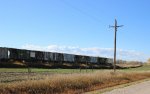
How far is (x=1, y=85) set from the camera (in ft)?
54.2

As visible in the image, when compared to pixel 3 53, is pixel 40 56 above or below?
below

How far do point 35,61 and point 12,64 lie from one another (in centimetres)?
1003

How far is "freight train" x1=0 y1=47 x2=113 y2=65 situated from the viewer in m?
57.1

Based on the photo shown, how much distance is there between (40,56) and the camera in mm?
69188

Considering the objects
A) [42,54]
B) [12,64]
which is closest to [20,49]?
[12,64]

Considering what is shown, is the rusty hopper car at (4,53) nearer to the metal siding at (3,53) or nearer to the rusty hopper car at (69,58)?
the metal siding at (3,53)

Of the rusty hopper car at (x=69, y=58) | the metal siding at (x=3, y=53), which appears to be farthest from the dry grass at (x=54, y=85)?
the rusty hopper car at (x=69, y=58)

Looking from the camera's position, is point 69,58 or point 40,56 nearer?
point 40,56

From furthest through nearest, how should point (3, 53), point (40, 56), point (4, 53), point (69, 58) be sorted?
1. point (69, 58)
2. point (40, 56)
3. point (4, 53)
4. point (3, 53)

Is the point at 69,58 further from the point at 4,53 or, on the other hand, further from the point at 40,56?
the point at 4,53

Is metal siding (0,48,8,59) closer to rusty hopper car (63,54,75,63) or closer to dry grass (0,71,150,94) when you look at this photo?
rusty hopper car (63,54,75,63)

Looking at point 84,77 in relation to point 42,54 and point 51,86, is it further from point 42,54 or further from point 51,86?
point 42,54

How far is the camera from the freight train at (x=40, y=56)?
57.1 metres

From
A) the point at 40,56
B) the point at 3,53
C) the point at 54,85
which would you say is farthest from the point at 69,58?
the point at 54,85
